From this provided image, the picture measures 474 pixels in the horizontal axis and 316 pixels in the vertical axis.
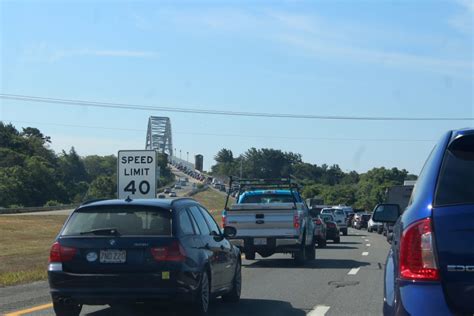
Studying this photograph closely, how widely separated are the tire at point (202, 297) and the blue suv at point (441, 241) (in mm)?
4743

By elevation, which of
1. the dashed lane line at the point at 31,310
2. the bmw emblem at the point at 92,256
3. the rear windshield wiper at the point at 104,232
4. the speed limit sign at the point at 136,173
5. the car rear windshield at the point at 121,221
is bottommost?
the dashed lane line at the point at 31,310

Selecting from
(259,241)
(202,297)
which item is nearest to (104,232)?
(202,297)

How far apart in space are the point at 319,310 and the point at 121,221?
10.9 ft

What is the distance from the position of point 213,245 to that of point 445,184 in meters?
6.11

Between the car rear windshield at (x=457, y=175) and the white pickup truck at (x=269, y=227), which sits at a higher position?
the car rear windshield at (x=457, y=175)

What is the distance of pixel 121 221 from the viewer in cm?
952

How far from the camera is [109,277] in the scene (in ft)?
29.7

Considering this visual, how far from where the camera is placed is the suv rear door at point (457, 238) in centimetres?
447

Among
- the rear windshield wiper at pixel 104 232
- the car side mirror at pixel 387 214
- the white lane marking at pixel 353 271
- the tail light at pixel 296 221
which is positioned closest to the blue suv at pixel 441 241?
the car side mirror at pixel 387 214

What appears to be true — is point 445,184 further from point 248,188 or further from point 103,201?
point 248,188

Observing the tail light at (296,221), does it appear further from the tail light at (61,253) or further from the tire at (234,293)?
the tail light at (61,253)

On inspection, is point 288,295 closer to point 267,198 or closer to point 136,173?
point 136,173

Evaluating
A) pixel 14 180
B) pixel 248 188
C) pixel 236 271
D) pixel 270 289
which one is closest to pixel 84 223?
pixel 236 271

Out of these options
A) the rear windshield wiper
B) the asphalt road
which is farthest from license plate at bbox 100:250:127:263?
the asphalt road
